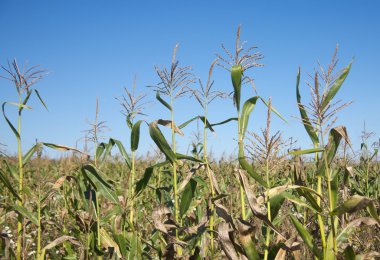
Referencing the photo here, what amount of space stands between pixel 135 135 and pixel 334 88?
1.76 meters

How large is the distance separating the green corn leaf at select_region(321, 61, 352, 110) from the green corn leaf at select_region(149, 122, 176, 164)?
51.5 inches

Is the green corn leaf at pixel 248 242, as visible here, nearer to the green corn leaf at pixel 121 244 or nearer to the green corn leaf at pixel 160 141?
the green corn leaf at pixel 160 141

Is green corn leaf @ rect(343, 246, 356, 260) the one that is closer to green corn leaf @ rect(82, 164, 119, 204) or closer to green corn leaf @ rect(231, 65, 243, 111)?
green corn leaf @ rect(231, 65, 243, 111)

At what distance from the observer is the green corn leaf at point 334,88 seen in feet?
A: 8.14

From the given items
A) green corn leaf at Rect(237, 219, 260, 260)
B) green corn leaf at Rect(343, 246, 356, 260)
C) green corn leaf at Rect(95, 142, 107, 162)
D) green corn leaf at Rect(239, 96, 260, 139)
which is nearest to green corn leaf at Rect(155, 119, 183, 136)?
green corn leaf at Rect(239, 96, 260, 139)

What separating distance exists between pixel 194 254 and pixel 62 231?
1674 millimetres

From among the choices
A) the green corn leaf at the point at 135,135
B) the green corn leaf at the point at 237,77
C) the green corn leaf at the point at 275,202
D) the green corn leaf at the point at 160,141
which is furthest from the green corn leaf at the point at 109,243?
the green corn leaf at the point at 237,77

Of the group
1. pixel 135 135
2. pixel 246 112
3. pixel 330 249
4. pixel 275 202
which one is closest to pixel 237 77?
pixel 246 112

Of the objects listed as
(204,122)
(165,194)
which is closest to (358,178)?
(165,194)

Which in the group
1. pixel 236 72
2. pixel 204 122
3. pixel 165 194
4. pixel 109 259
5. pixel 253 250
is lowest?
pixel 109 259

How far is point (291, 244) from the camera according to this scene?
2.79 meters

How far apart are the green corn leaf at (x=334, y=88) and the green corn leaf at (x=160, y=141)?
4.29ft

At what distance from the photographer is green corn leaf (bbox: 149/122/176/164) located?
3174mm

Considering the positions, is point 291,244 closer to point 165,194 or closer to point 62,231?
point 165,194
